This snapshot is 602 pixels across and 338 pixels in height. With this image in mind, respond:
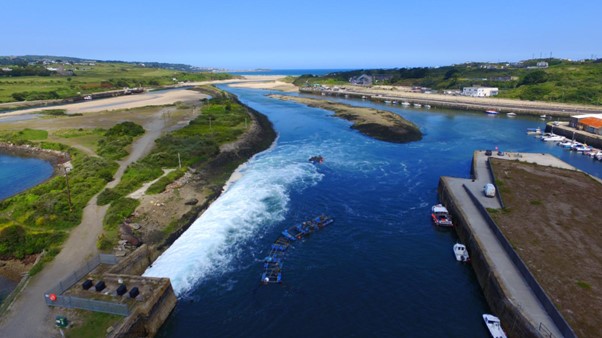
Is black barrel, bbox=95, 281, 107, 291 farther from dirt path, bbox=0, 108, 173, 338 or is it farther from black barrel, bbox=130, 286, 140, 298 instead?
dirt path, bbox=0, 108, 173, 338

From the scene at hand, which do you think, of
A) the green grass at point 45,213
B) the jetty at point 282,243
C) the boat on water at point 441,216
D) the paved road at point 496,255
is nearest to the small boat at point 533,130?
the paved road at point 496,255

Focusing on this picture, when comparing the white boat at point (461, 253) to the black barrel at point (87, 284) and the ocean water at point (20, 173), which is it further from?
the ocean water at point (20, 173)

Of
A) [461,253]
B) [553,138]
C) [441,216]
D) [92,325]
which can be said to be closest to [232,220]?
[92,325]

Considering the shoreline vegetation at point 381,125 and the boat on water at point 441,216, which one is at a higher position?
the shoreline vegetation at point 381,125

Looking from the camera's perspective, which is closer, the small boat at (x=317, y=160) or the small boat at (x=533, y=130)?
the small boat at (x=317, y=160)

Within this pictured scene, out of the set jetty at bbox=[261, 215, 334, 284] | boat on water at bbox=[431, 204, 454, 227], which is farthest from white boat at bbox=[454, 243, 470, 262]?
jetty at bbox=[261, 215, 334, 284]

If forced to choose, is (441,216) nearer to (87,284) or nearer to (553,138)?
(87,284)

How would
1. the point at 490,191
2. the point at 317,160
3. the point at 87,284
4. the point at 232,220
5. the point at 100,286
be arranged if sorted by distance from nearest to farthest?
the point at 100,286 < the point at 87,284 < the point at 490,191 < the point at 232,220 < the point at 317,160
